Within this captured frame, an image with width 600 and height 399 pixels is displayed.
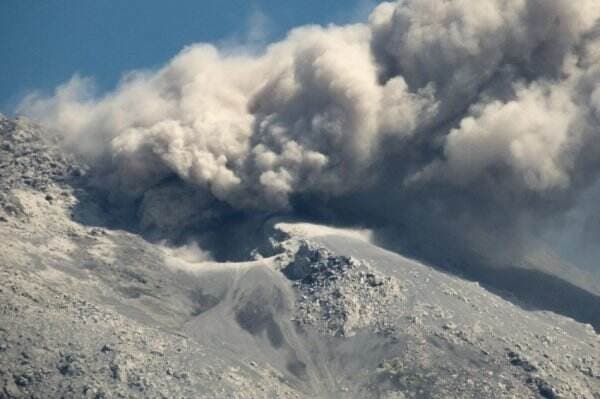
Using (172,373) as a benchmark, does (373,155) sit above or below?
above

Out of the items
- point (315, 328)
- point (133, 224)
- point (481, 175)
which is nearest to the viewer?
point (315, 328)

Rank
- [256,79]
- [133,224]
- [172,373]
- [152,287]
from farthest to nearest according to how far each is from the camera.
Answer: [256,79], [133,224], [152,287], [172,373]

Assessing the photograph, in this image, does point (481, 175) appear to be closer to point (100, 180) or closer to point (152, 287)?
point (152, 287)

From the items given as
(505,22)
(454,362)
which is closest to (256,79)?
(505,22)

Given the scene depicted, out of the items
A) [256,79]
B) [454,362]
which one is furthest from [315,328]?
[256,79]

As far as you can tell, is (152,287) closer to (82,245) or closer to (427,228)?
(82,245)

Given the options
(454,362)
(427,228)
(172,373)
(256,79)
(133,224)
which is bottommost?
(172,373)

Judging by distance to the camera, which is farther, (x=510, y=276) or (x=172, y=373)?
(x=510, y=276)
